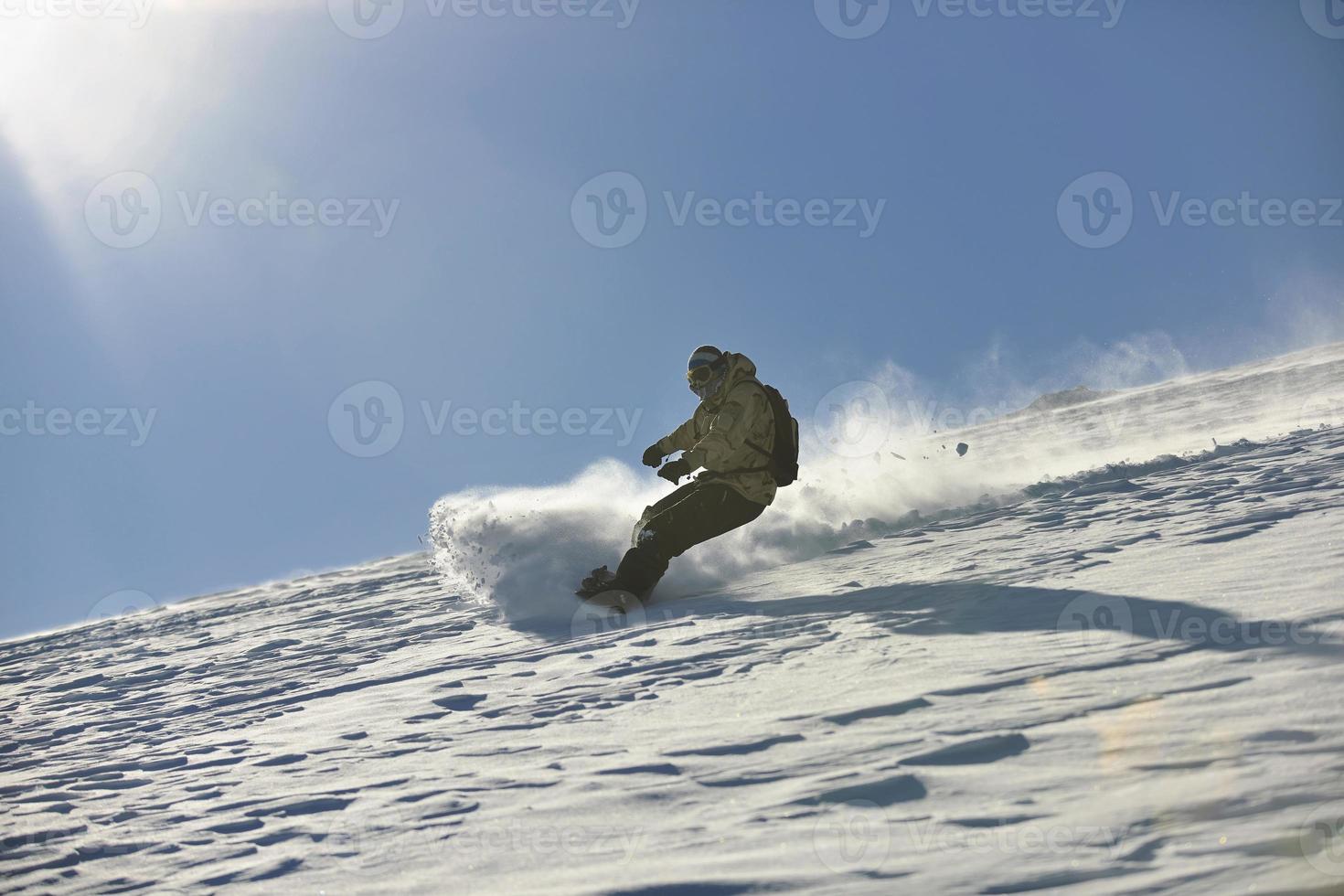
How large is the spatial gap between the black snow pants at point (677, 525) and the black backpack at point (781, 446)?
0.35 metres

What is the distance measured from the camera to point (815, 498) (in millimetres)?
11430

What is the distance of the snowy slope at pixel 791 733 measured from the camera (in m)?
2.71

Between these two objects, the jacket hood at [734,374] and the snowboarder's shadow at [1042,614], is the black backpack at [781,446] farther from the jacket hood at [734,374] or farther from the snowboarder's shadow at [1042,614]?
the snowboarder's shadow at [1042,614]

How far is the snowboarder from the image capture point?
8359 mm

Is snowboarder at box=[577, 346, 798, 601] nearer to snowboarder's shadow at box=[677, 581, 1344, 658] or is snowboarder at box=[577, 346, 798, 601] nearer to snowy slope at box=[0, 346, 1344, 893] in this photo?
snowy slope at box=[0, 346, 1344, 893]

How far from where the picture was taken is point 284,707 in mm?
6121

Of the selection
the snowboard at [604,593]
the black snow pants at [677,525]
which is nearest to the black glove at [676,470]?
the black snow pants at [677,525]

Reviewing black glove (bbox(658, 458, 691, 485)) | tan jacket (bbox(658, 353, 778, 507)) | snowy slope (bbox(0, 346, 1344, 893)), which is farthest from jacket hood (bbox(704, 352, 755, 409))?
snowy slope (bbox(0, 346, 1344, 893))

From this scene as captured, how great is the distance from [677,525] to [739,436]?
3.20 feet

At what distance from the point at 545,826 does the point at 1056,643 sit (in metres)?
2.54

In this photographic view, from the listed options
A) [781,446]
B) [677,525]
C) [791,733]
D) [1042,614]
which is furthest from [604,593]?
Result: [791,733]

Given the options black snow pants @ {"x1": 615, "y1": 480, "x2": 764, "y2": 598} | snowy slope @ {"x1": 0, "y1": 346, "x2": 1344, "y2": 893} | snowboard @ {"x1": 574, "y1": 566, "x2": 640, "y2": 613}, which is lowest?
snowy slope @ {"x1": 0, "y1": 346, "x2": 1344, "y2": 893}

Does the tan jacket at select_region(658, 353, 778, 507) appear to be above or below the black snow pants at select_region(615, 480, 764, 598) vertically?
above

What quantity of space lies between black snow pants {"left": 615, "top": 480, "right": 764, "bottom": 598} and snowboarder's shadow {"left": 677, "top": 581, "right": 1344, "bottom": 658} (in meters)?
0.73
